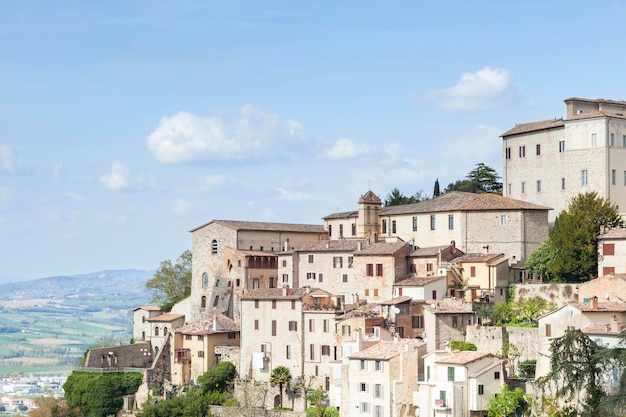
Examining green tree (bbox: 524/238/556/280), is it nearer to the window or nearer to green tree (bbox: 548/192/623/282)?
green tree (bbox: 548/192/623/282)

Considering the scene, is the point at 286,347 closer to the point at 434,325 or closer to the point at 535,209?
the point at 434,325

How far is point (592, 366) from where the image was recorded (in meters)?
44.8

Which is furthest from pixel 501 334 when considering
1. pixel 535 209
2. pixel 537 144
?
pixel 537 144

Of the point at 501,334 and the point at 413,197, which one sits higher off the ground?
the point at 413,197

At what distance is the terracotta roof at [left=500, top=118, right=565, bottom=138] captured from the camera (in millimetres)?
67988

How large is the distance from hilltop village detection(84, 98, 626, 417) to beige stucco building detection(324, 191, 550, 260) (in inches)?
3.2

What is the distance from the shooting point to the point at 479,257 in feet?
193

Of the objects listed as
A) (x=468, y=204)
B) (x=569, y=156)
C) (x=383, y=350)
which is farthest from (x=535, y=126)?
(x=383, y=350)

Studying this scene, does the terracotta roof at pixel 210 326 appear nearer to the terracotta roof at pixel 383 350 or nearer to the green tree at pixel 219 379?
the green tree at pixel 219 379

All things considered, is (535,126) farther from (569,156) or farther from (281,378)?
(281,378)

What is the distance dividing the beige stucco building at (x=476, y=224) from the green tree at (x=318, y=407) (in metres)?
10.6

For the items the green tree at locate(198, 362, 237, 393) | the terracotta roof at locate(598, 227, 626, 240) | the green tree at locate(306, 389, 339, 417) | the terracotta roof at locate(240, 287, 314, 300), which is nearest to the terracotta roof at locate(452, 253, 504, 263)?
the terracotta roof at locate(598, 227, 626, 240)

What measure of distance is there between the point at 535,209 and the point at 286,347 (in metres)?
15.8

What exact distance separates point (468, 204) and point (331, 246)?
848 cm
